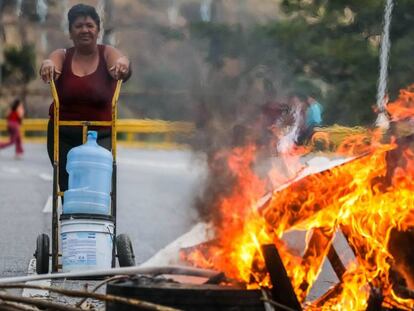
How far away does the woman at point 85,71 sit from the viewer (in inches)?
400

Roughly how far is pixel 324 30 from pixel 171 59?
79.2 ft

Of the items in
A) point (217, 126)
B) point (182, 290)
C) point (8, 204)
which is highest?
point (8, 204)

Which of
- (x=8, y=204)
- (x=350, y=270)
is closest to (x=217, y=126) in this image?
(x=350, y=270)

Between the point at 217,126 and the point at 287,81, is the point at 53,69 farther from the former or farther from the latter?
the point at 217,126

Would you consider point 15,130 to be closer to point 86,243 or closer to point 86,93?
point 86,93

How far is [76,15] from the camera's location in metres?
10.2

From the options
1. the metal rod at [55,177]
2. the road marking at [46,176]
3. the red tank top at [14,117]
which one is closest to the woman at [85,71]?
the metal rod at [55,177]

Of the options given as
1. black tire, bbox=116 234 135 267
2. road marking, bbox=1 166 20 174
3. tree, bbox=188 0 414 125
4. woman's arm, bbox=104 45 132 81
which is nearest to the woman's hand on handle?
woman's arm, bbox=104 45 132 81

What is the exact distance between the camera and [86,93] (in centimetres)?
1022

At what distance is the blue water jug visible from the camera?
9.95 meters

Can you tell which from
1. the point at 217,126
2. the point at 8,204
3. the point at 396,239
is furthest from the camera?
the point at 8,204

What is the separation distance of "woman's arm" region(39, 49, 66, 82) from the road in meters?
1.11

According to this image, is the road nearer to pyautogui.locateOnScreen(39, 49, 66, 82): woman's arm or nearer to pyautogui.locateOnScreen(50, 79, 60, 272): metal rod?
pyautogui.locateOnScreen(50, 79, 60, 272): metal rod

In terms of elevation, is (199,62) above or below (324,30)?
below
